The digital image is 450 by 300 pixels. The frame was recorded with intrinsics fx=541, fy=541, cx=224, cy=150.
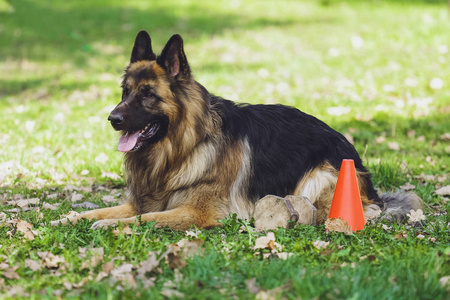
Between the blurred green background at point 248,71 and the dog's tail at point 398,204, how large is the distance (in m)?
0.94

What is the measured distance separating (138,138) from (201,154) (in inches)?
22.0

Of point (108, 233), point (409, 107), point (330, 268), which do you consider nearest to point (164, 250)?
point (108, 233)

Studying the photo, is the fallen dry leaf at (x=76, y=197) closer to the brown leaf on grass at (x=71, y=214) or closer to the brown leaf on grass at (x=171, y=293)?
the brown leaf on grass at (x=71, y=214)

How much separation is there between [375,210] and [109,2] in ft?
64.0

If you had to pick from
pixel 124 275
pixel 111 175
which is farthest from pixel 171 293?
pixel 111 175

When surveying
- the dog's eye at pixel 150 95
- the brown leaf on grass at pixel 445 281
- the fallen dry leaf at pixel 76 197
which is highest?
the dog's eye at pixel 150 95

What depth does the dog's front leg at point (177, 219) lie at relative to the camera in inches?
175

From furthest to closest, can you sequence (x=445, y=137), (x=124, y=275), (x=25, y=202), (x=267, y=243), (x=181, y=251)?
(x=445, y=137) < (x=25, y=202) < (x=267, y=243) < (x=181, y=251) < (x=124, y=275)

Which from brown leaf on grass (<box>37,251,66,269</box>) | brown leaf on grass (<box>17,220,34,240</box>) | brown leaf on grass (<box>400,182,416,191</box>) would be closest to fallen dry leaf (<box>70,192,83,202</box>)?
brown leaf on grass (<box>17,220,34,240</box>)

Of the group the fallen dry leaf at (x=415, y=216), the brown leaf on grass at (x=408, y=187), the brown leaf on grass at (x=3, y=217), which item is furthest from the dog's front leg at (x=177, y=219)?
the brown leaf on grass at (x=408, y=187)

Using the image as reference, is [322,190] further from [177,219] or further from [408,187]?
[408,187]

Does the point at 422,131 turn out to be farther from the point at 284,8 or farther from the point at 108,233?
the point at 284,8

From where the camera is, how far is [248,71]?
39.2ft

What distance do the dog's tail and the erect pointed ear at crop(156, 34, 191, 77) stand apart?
215 centimetres
